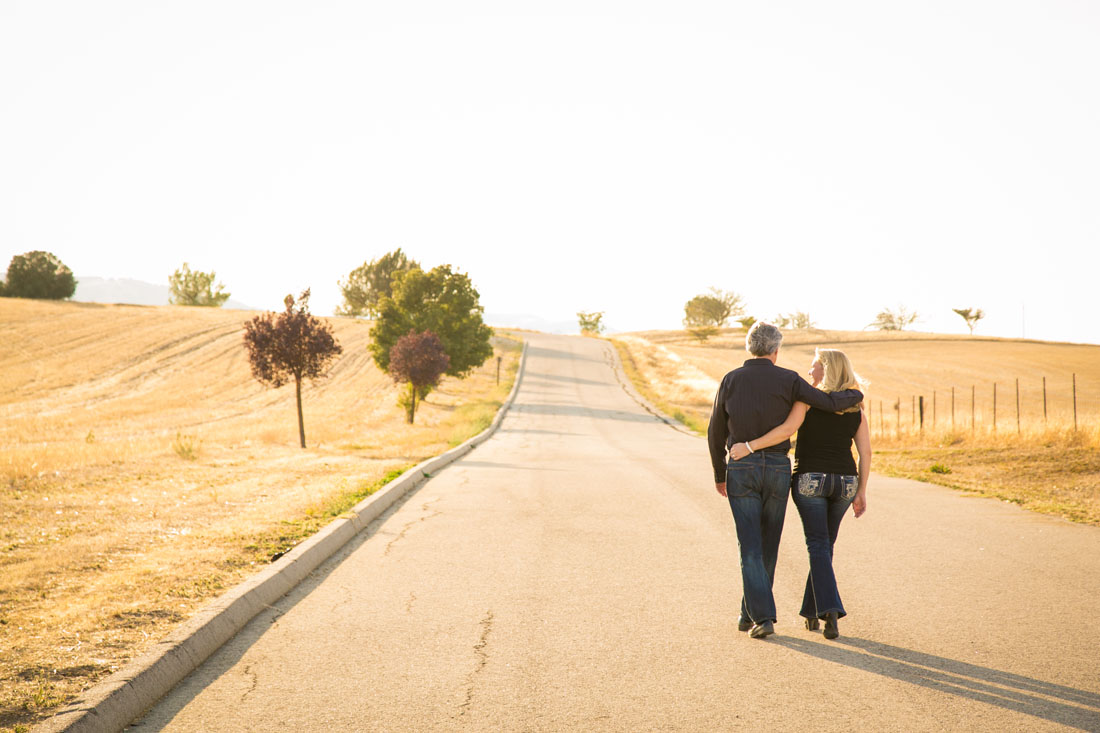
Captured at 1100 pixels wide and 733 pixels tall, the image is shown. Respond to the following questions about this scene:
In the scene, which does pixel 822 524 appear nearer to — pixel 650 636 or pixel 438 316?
pixel 650 636

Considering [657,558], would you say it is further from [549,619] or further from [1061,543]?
[1061,543]

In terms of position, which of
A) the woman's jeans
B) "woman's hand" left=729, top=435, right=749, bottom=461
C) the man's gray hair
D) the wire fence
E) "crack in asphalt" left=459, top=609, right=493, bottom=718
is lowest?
the wire fence

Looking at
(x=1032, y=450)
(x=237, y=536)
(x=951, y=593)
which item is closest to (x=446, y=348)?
(x=1032, y=450)

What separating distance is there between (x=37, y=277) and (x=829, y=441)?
100319 mm

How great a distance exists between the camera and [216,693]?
446 cm

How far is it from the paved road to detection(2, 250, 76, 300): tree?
309 feet

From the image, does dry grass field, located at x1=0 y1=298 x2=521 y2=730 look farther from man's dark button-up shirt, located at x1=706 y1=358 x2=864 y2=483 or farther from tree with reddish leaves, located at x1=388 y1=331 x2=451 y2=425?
man's dark button-up shirt, located at x1=706 y1=358 x2=864 y2=483

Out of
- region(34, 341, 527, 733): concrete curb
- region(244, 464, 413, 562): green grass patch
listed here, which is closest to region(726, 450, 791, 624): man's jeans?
region(34, 341, 527, 733): concrete curb

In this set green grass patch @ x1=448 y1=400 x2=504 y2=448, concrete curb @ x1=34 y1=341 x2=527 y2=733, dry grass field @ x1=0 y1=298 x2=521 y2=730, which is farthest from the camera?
green grass patch @ x1=448 y1=400 x2=504 y2=448

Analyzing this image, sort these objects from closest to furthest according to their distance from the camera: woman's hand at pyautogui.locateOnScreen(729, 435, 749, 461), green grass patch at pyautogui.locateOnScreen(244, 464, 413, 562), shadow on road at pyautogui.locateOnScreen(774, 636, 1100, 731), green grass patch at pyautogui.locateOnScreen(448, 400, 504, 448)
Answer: shadow on road at pyautogui.locateOnScreen(774, 636, 1100, 731)
woman's hand at pyautogui.locateOnScreen(729, 435, 749, 461)
green grass patch at pyautogui.locateOnScreen(244, 464, 413, 562)
green grass patch at pyautogui.locateOnScreen(448, 400, 504, 448)

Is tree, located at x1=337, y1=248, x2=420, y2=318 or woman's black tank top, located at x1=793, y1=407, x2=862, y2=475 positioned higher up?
tree, located at x1=337, y1=248, x2=420, y2=318

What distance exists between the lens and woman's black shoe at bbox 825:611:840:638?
536 centimetres

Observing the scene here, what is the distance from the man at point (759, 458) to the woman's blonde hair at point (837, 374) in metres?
0.08

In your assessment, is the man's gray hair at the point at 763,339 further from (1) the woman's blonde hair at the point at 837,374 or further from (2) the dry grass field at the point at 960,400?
(2) the dry grass field at the point at 960,400
